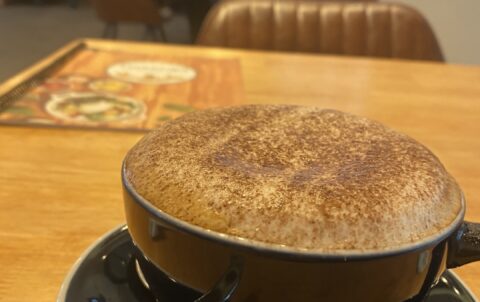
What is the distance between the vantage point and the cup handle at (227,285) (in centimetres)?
26

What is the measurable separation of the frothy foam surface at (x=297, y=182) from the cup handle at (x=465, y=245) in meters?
0.01

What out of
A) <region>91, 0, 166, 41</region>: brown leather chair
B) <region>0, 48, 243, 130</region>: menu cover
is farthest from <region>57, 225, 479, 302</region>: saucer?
<region>91, 0, 166, 41</region>: brown leather chair

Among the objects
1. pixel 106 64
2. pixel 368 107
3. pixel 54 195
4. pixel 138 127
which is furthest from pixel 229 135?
pixel 106 64

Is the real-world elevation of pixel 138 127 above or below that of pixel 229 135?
below

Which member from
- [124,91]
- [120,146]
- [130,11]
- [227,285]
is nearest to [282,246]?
[227,285]

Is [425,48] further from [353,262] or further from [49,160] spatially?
[353,262]

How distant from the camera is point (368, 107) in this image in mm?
821

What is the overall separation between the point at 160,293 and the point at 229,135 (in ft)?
0.33

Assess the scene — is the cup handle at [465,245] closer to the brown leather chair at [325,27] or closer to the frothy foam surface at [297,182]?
the frothy foam surface at [297,182]

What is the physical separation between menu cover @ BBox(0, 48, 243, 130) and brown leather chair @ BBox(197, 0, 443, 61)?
1.15ft

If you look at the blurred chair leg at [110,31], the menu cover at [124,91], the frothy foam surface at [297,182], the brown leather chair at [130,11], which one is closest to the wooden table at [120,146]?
the menu cover at [124,91]

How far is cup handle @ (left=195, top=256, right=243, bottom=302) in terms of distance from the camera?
10.3 inches

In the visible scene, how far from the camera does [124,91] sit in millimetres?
795

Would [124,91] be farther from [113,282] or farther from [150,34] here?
[150,34]
